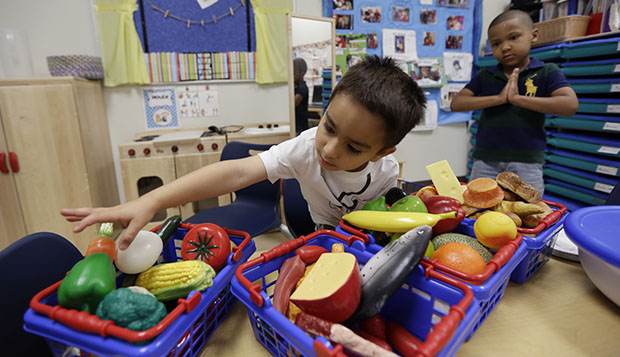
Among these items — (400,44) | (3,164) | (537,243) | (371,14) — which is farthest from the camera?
(400,44)

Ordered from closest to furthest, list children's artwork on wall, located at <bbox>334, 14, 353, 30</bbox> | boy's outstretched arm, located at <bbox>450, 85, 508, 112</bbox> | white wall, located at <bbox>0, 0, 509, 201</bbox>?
boy's outstretched arm, located at <bbox>450, 85, 508, 112</bbox> < white wall, located at <bbox>0, 0, 509, 201</bbox> < children's artwork on wall, located at <bbox>334, 14, 353, 30</bbox>

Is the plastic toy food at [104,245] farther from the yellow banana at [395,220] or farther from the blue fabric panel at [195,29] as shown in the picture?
the blue fabric panel at [195,29]

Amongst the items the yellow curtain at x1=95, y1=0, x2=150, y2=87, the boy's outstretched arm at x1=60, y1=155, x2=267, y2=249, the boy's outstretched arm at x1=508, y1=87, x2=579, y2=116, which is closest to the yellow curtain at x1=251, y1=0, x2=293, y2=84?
the yellow curtain at x1=95, y1=0, x2=150, y2=87

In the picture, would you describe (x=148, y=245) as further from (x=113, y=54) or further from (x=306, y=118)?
(x=113, y=54)

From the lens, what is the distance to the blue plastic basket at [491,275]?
414 millimetres

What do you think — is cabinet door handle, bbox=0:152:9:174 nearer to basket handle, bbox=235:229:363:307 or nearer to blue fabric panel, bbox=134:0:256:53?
blue fabric panel, bbox=134:0:256:53

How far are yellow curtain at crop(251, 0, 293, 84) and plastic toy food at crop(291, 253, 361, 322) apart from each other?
231cm

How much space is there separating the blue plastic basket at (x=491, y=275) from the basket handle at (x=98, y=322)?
0.31m

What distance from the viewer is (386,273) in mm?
400

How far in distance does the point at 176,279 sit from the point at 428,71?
2.96m

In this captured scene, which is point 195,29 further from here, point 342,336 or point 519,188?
point 342,336

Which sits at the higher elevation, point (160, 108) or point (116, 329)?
point (160, 108)

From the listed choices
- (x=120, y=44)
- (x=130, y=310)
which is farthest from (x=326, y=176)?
(x=120, y=44)

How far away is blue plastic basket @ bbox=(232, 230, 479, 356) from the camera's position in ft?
1.10
